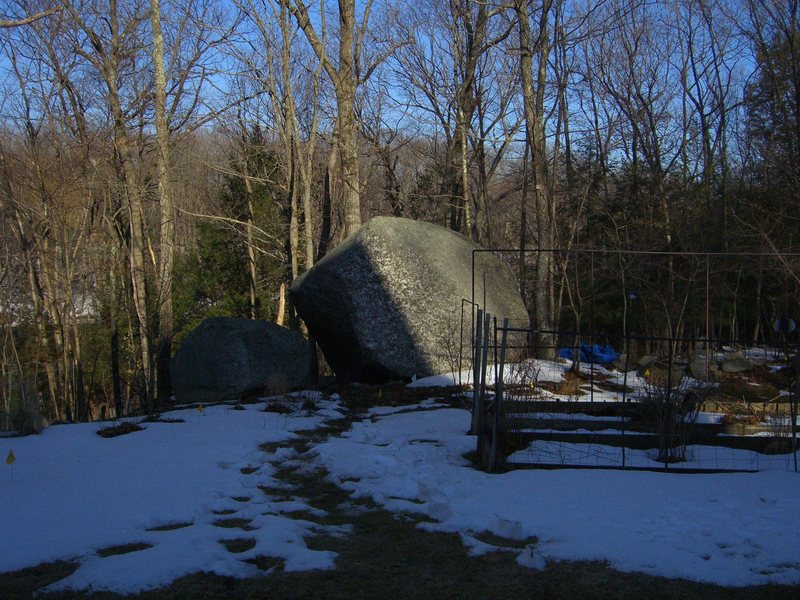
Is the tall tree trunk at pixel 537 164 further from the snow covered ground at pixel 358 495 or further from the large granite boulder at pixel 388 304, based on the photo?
the snow covered ground at pixel 358 495

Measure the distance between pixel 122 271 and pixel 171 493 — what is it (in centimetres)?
1786

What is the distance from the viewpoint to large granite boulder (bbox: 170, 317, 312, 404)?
37.9 ft

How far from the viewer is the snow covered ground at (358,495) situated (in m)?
4.05

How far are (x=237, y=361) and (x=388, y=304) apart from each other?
2.57 metres

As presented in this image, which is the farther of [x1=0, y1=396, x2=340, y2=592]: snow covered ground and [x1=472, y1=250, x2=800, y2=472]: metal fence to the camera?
[x1=472, y1=250, x2=800, y2=472]: metal fence

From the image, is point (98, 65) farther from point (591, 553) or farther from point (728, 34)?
point (728, 34)

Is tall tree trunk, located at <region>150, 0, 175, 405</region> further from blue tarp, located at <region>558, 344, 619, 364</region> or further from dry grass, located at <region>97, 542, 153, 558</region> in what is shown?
dry grass, located at <region>97, 542, 153, 558</region>

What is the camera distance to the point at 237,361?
38.1 feet

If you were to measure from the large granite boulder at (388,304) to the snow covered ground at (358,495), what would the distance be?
13.3ft

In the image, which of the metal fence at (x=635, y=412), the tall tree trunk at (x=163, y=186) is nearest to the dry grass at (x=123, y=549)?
the metal fence at (x=635, y=412)

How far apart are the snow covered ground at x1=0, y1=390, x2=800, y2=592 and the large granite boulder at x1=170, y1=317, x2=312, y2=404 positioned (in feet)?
12.6

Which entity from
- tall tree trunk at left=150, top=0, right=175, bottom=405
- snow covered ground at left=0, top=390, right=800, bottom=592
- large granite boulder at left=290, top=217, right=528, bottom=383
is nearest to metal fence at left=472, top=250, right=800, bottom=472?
snow covered ground at left=0, top=390, right=800, bottom=592

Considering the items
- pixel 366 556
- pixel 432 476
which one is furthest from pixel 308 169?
pixel 366 556

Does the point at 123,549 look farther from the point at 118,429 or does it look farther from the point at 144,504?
the point at 118,429
